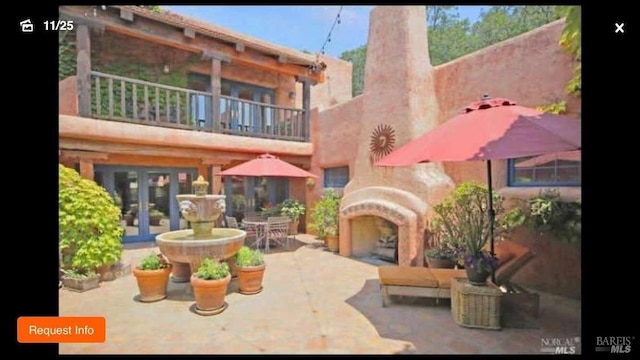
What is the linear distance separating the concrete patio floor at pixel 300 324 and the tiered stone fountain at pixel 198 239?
605 millimetres

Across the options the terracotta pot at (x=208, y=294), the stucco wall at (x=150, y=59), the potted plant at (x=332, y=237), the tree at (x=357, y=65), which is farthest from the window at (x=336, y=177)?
the tree at (x=357, y=65)

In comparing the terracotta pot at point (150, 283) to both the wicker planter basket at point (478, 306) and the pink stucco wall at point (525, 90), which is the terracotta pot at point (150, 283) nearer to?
the wicker planter basket at point (478, 306)

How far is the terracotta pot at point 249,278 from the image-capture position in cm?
509

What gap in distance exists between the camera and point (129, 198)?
355 inches

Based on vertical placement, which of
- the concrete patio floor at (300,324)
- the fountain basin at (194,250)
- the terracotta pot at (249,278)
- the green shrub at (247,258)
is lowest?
the concrete patio floor at (300,324)

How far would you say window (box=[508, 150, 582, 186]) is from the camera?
5.00 m

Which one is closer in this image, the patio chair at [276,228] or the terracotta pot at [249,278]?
the terracotta pot at [249,278]
